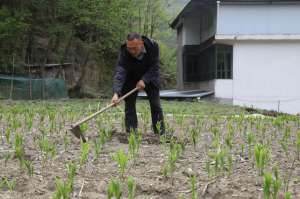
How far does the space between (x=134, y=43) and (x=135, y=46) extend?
0.06 m

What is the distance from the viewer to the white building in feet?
77.6

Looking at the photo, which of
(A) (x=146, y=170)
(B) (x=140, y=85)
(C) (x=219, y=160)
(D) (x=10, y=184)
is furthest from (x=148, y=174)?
(B) (x=140, y=85)

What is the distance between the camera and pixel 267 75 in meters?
24.4

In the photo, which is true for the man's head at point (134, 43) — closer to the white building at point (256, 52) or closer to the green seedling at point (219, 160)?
the green seedling at point (219, 160)

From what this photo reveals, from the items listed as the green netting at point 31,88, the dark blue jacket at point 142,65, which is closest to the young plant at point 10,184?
the dark blue jacket at point 142,65

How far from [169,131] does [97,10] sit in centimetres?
1816

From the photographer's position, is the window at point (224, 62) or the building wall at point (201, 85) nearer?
the window at point (224, 62)

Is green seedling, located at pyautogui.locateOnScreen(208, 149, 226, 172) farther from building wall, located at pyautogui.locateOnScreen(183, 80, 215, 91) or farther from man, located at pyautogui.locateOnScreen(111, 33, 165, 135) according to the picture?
building wall, located at pyautogui.locateOnScreen(183, 80, 215, 91)

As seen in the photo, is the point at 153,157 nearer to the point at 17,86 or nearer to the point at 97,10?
the point at 17,86

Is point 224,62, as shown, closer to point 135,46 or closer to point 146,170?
point 135,46

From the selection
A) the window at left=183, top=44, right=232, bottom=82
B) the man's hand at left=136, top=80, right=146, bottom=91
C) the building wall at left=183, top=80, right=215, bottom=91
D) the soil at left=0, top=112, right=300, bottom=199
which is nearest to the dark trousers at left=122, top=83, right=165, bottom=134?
the man's hand at left=136, top=80, right=146, bottom=91

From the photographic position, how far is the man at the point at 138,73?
703cm

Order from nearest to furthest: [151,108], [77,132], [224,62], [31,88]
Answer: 1. [77,132]
2. [151,108]
3. [31,88]
4. [224,62]

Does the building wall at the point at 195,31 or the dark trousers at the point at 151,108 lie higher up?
the building wall at the point at 195,31
